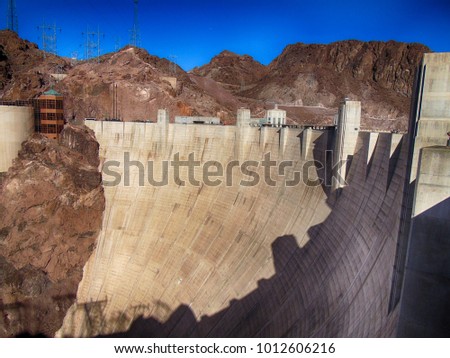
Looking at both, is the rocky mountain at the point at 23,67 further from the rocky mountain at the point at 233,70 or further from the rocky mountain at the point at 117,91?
the rocky mountain at the point at 233,70

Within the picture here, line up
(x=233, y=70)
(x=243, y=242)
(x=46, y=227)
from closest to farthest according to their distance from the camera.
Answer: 1. (x=243, y=242)
2. (x=46, y=227)
3. (x=233, y=70)

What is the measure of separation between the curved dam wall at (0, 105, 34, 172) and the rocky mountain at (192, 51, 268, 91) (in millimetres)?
60147

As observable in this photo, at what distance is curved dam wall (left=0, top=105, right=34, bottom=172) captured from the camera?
3209 centimetres

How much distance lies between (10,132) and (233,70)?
68.8m

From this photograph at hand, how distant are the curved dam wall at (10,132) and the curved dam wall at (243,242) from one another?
245 inches

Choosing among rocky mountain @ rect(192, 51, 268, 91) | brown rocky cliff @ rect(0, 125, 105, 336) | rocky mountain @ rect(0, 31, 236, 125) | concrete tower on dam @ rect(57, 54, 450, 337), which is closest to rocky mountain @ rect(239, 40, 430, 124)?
rocky mountain @ rect(192, 51, 268, 91)

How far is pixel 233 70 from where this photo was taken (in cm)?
9362

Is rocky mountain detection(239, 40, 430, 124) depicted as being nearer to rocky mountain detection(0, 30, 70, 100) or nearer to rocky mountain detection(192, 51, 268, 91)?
rocky mountain detection(192, 51, 268, 91)

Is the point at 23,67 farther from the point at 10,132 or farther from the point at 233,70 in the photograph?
the point at 233,70

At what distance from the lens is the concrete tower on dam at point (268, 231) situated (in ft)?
35.8

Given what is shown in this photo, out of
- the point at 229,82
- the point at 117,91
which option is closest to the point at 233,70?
the point at 229,82

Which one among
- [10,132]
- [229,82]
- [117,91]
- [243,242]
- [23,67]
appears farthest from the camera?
[229,82]

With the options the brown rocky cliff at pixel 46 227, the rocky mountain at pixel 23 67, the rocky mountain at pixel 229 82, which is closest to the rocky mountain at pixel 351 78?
the rocky mountain at pixel 229 82
